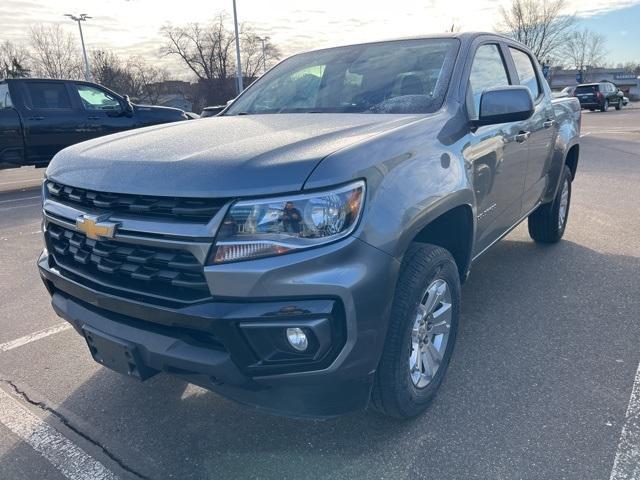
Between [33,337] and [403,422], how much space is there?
2.62m

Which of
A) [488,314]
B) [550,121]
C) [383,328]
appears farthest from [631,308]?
[383,328]

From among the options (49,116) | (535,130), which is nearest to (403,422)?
(535,130)

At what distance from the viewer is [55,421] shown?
260 cm

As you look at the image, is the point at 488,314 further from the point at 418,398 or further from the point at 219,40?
the point at 219,40

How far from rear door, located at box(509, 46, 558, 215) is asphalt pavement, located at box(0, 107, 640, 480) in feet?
2.63

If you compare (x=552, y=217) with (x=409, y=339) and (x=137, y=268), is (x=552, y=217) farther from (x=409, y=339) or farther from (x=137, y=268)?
(x=137, y=268)

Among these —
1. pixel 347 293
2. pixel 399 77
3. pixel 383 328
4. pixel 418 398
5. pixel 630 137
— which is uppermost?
pixel 399 77

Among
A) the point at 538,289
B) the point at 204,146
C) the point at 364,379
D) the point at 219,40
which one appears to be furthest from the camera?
the point at 219,40

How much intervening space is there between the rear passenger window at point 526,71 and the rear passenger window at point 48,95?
854 cm

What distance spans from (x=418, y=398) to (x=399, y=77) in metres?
1.77

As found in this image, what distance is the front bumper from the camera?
1771 millimetres

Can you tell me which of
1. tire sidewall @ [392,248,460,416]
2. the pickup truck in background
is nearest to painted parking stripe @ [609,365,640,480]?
tire sidewall @ [392,248,460,416]

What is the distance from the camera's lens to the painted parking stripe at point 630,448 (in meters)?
2.10

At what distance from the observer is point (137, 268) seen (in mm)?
2004
